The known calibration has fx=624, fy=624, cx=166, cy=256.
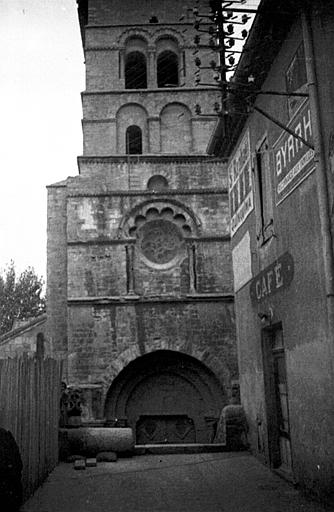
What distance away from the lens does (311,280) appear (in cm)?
786

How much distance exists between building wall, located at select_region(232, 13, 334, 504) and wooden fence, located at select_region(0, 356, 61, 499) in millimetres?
3587

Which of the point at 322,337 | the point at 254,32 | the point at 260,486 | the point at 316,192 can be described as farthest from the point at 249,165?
the point at 260,486

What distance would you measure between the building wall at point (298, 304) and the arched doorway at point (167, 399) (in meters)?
9.82

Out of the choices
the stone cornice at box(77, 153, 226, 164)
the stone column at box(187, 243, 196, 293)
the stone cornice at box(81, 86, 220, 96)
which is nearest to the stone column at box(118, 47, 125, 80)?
the stone cornice at box(81, 86, 220, 96)

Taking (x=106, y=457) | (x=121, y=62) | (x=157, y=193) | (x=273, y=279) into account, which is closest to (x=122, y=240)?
(x=157, y=193)

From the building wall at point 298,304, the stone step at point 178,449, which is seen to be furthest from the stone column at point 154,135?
the stone step at point 178,449

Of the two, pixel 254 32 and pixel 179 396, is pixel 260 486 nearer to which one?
pixel 254 32

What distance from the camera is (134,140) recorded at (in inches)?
958

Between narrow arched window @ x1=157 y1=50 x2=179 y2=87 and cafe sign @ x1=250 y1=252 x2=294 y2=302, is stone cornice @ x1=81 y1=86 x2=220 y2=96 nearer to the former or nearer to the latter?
narrow arched window @ x1=157 y1=50 x2=179 y2=87

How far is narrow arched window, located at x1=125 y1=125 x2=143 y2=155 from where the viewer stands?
78.6 feet

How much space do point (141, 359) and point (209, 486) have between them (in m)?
12.2

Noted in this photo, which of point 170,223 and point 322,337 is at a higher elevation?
point 170,223

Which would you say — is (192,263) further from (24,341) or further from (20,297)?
(20,297)

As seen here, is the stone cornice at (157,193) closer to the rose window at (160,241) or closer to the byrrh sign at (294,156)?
the rose window at (160,241)
